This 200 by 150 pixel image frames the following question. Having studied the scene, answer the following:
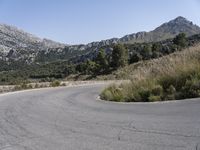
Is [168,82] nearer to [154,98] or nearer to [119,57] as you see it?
[154,98]

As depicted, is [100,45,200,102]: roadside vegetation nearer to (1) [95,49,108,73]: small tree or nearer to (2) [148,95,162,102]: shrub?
(2) [148,95,162,102]: shrub

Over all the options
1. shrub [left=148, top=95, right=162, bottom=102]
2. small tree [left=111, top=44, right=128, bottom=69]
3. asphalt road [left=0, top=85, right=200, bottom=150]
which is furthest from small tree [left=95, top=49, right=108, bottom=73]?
asphalt road [left=0, top=85, right=200, bottom=150]

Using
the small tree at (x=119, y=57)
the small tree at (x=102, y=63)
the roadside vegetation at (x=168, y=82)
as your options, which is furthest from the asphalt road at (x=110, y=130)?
the small tree at (x=102, y=63)

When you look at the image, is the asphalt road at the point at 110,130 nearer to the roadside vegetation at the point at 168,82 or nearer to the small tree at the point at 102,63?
the roadside vegetation at the point at 168,82

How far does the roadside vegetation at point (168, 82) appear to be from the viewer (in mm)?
13211

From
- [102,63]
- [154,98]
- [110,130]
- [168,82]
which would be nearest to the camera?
[110,130]

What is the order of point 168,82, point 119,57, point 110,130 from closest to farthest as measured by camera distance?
point 110,130
point 168,82
point 119,57

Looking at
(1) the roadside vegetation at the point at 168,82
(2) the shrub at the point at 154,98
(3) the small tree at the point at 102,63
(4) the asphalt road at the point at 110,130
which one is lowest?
(4) the asphalt road at the point at 110,130

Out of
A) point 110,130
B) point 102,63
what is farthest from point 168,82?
point 102,63

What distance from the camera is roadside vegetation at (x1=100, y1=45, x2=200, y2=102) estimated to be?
13211 mm

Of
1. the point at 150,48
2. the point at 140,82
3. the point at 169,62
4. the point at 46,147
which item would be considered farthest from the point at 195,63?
the point at 150,48

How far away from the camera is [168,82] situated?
14773 mm

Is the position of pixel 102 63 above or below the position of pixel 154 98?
above

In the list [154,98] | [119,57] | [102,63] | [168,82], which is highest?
[119,57]
